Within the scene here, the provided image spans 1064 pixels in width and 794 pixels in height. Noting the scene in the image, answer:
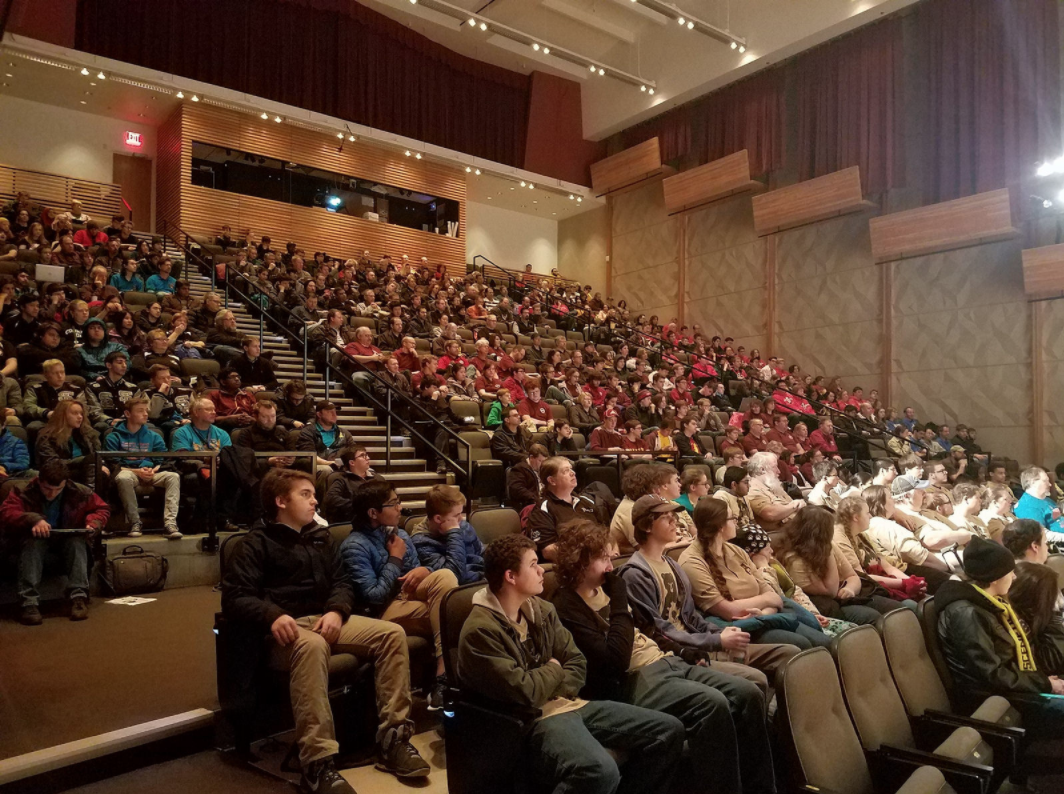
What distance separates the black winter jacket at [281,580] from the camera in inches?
Result: 100.0

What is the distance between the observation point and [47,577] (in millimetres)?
3984

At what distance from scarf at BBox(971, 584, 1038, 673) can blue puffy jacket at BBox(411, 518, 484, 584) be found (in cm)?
210

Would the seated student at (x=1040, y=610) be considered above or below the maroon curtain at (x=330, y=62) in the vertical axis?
below

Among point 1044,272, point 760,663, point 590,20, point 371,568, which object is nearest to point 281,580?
point 371,568

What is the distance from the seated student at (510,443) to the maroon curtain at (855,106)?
851 centimetres

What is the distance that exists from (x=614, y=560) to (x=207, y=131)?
11522mm

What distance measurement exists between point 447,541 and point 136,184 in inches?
473

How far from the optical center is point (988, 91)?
10641 mm

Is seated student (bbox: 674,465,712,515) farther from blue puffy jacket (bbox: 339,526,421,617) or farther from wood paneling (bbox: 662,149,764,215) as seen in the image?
wood paneling (bbox: 662,149,764,215)

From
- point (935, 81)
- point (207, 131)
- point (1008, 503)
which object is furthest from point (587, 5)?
point (1008, 503)

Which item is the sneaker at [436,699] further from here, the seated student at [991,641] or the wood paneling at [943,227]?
the wood paneling at [943,227]

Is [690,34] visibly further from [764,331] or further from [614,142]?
[764,331]

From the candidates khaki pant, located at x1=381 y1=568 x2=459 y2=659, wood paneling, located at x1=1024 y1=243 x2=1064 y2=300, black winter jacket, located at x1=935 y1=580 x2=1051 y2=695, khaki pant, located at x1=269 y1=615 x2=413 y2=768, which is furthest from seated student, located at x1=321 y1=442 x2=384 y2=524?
wood paneling, located at x1=1024 y1=243 x2=1064 y2=300

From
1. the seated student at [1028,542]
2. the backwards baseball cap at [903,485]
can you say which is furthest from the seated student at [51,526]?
the backwards baseball cap at [903,485]
